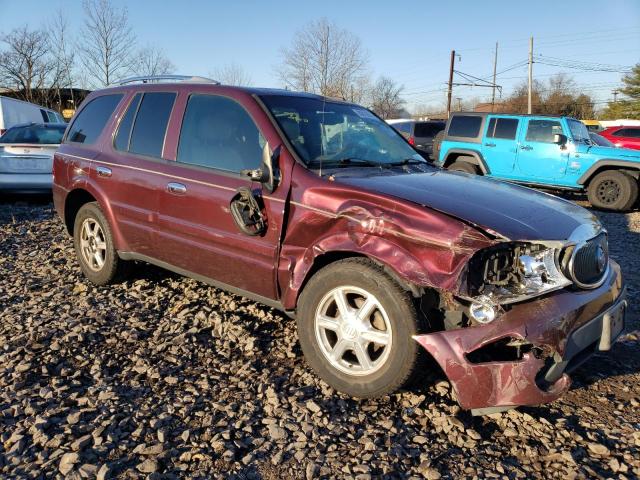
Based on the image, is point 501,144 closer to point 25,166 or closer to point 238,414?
point 25,166

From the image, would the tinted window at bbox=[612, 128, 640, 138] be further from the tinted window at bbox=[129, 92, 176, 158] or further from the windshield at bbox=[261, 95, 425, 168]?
the tinted window at bbox=[129, 92, 176, 158]

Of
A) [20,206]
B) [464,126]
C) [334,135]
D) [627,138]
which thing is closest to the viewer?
[334,135]

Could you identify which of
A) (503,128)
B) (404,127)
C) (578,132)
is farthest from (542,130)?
(404,127)

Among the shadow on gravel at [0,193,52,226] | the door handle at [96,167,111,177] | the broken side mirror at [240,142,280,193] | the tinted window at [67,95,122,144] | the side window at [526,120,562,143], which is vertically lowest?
the shadow on gravel at [0,193,52,226]

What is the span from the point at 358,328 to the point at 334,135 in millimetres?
1504

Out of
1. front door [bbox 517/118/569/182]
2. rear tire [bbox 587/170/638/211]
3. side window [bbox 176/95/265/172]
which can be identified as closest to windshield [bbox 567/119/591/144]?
front door [bbox 517/118/569/182]

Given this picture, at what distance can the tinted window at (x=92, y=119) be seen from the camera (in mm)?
4707

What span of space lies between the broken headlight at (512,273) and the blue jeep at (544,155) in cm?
760

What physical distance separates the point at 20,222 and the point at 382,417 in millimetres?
7096

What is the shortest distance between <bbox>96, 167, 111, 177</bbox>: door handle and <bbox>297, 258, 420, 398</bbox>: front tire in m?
2.36

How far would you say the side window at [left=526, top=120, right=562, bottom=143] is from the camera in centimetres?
1064

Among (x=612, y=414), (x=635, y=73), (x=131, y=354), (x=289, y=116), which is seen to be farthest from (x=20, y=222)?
(x=635, y=73)

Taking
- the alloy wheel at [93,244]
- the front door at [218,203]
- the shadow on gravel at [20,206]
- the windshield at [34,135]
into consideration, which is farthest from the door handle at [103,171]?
the windshield at [34,135]

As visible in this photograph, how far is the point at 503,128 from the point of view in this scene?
11344 mm
